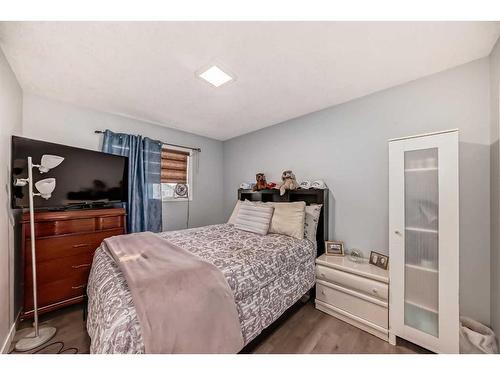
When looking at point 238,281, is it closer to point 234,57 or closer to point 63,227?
point 234,57

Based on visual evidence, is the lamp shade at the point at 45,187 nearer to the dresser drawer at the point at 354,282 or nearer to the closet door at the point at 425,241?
the dresser drawer at the point at 354,282

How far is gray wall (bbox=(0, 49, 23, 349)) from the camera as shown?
142 centimetres

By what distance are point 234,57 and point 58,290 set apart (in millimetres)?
2702

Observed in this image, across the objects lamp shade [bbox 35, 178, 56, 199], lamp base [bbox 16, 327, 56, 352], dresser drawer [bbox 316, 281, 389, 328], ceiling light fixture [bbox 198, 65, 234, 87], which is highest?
ceiling light fixture [bbox 198, 65, 234, 87]

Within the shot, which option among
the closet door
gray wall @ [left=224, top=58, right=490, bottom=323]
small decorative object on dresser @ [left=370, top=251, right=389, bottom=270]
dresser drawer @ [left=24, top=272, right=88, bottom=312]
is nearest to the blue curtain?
dresser drawer @ [left=24, top=272, right=88, bottom=312]

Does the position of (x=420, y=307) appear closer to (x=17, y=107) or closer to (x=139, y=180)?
(x=139, y=180)

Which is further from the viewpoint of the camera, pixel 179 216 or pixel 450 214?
pixel 179 216

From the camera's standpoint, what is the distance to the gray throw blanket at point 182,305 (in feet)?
3.01

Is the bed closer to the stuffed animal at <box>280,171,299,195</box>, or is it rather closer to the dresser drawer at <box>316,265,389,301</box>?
the dresser drawer at <box>316,265,389,301</box>

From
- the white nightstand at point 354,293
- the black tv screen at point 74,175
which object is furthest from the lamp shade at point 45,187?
the white nightstand at point 354,293
